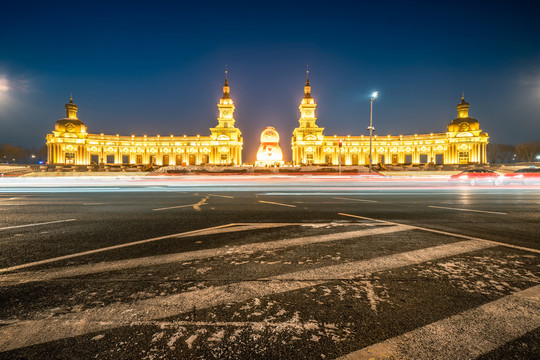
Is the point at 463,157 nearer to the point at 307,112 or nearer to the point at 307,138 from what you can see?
the point at 307,138

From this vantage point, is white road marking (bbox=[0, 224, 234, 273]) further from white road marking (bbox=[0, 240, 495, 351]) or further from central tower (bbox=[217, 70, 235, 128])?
central tower (bbox=[217, 70, 235, 128])

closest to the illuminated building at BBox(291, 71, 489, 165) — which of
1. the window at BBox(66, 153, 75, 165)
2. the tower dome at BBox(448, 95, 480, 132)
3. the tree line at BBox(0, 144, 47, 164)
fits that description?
the tower dome at BBox(448, 95, 480, 132)

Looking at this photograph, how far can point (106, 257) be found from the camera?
3.75 m

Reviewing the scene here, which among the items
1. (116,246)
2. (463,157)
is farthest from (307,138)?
(116,246)

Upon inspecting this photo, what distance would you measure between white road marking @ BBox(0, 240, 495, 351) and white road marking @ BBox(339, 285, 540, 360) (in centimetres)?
102

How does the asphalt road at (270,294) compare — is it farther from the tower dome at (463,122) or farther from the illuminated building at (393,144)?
the tower dome at (463,122)

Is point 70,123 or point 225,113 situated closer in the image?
point 70,123

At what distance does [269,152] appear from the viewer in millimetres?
82562

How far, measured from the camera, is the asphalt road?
182 centimetres

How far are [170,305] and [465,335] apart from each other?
87.7 inches

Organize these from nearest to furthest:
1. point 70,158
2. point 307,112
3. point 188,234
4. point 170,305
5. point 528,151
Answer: point 170,305
point 188,234
point 528,151
point 70,158
point 307,112

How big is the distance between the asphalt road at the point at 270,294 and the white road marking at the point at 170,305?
0.01 meters

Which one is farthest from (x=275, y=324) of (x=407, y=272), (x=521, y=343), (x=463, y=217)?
(x=463, y=217)

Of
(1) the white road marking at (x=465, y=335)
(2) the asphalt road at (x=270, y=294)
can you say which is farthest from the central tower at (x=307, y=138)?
(1) the white road marking at (x=465, y=335)
